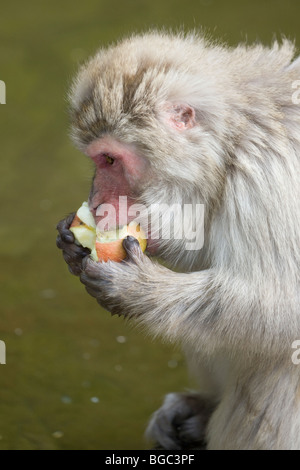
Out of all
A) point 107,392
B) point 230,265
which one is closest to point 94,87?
point 230,265

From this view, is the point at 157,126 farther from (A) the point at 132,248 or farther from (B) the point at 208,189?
(A) the point at 132,248

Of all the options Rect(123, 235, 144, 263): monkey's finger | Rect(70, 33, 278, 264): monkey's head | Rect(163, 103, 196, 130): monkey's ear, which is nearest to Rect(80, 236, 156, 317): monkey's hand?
Rect(123, 235, 144, 263): monkey's finger

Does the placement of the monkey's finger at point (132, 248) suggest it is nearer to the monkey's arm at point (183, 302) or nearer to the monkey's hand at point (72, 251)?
the monkey's arm at point (183, 302)

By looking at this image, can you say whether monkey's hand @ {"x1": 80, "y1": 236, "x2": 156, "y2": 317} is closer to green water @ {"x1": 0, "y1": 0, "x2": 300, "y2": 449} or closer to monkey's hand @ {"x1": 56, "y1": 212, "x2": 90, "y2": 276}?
monkey's hand @ {"x1": 56, "y1": 212, "x2": 90, "y2": 276}

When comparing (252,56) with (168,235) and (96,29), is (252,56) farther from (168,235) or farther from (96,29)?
(96,29)

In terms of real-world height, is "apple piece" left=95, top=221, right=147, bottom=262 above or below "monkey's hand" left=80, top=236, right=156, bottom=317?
above

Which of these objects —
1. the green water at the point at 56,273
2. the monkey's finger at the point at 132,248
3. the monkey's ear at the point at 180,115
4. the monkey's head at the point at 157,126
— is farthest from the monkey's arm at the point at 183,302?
the green water at the point at 56,273
